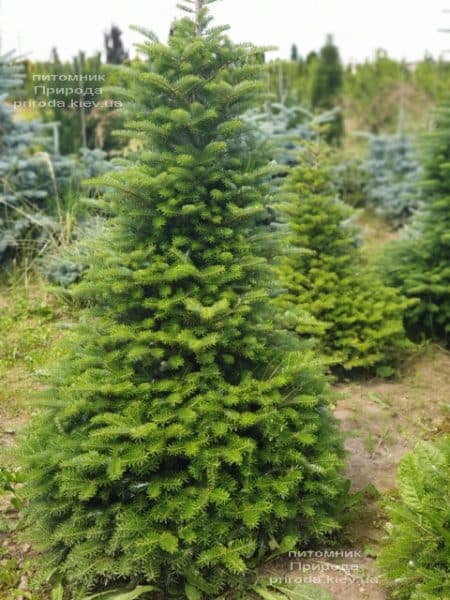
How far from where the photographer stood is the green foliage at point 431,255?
605 cm

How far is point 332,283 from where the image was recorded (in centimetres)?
552

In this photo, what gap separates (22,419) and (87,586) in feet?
6.24

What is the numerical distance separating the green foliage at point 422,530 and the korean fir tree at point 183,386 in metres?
0.42

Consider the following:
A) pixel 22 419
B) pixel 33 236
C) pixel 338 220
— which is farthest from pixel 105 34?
pixel 22 419

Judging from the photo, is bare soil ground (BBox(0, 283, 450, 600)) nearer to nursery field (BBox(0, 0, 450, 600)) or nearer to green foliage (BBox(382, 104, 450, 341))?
nursery field (BBox(0, 0, 450, 600))

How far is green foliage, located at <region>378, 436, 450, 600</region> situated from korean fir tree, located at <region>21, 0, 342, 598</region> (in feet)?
1.38

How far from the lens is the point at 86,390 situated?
3133 mm

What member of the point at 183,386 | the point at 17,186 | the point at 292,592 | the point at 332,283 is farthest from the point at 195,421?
the point at 17,186

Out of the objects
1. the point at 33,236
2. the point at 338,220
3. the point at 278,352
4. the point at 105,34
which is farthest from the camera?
the point at 105,34

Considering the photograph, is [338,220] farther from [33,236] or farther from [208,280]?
[33,236]

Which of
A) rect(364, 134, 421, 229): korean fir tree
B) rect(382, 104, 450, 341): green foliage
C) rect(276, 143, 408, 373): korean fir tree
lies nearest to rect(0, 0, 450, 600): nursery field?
rect(276, 143, 408, 373): korean fir tree

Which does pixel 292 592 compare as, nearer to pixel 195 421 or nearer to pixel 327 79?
pixel 195 421

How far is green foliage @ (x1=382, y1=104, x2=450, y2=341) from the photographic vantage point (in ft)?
19.9

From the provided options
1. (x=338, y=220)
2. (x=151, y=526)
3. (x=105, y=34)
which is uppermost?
(x=105, y=34)
